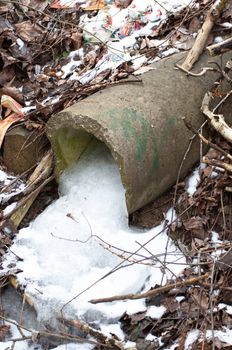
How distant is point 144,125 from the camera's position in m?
4.58

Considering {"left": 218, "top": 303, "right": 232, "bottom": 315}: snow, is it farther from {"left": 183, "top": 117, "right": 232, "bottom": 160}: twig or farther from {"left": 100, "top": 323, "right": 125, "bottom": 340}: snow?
{"left": 183, "top": 117, "right": 232, "bottom": 160}: twig

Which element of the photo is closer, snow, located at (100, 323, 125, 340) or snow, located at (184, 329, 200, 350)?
snow, located at (184, 329, 200, 350)

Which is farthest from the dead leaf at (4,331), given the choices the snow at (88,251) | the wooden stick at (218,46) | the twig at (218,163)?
the wooden stick at (218,46)

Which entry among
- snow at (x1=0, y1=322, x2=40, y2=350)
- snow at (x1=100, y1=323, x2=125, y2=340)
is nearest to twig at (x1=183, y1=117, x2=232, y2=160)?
snow at (x1=100, y1=323, x2=125, y2=340)

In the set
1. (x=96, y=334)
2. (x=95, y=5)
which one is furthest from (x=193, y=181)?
(x=95, y=5)

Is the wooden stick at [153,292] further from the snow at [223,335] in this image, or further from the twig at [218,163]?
the twig at [218,163]

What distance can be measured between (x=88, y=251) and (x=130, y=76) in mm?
1516

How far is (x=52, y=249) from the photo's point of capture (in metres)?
4.77

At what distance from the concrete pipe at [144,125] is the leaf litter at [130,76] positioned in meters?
0.27

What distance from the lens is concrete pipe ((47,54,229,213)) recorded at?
4484mm

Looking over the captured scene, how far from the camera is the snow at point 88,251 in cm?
443

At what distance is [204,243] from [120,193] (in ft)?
2.71

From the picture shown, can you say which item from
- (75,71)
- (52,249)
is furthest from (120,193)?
(75,71)

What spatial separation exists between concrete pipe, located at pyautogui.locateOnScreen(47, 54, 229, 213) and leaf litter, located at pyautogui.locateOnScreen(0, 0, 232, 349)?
27cm
